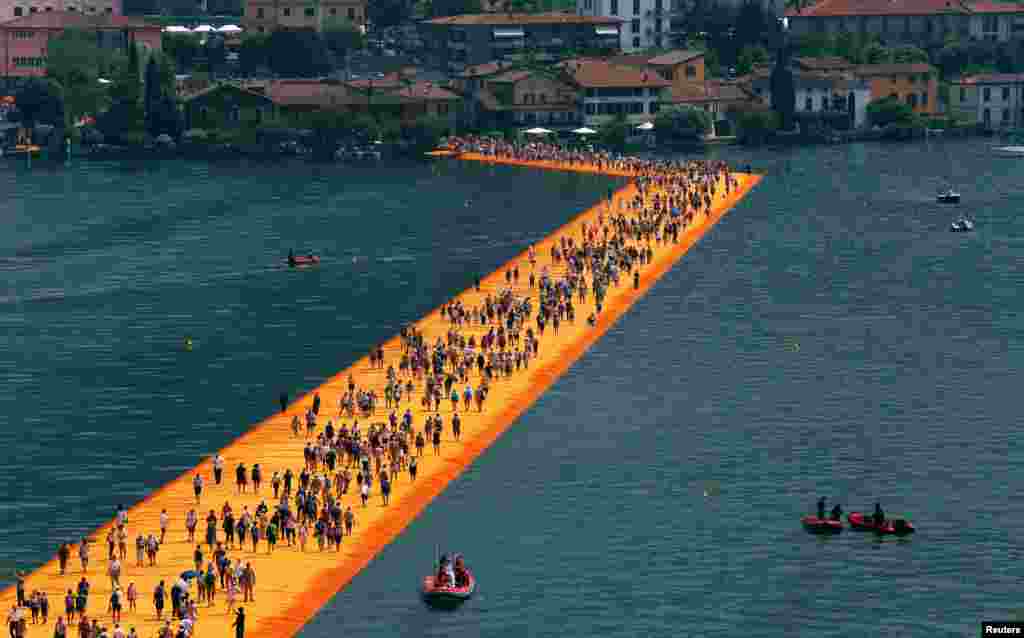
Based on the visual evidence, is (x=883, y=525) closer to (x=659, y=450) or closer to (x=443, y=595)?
(x=659, y=450)

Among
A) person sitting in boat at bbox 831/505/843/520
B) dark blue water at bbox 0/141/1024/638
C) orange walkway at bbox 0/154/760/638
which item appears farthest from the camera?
person sitting in boat at bbox 831/505/843/520

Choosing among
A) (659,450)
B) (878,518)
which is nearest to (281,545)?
(878,518)

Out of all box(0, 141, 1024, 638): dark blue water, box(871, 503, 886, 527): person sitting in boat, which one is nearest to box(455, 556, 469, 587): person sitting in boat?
box(0, 141, 1024, 638): dark blue water

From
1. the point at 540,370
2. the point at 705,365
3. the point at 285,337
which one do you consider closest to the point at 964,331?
the point at 705,365

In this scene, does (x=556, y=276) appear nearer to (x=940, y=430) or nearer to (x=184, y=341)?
(x=184, y=341)

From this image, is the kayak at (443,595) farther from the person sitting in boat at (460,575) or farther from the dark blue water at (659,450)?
the dark blue water at (659,450)

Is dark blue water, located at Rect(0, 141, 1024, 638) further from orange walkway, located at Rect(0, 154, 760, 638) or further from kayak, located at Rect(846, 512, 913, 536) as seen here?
orange walkway, located at Rect(0, 154, 760, 638)
